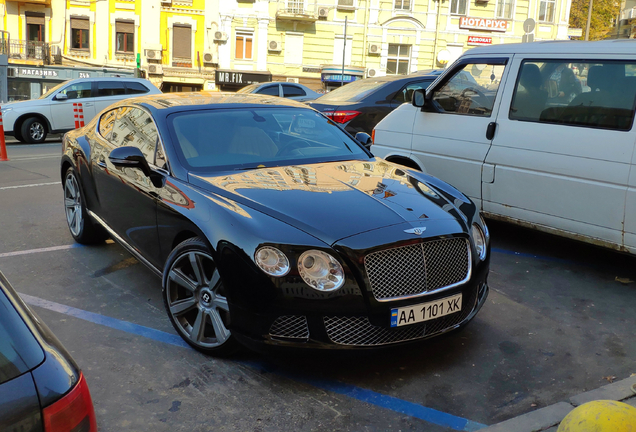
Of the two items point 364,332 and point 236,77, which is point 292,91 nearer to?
point 364,332

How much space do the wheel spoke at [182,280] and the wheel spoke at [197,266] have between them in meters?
0.06

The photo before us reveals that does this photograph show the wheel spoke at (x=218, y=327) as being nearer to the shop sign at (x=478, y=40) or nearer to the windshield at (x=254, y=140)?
the windshield at (x=254, y=140)

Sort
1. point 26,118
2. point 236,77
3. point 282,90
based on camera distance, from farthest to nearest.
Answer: point 236,77 < point 282,90 < point 26,118

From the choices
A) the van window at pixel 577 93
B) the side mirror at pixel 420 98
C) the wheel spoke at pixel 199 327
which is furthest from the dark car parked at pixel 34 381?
the side mirror at pixel 420 98

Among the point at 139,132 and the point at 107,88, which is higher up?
the point at 139,132

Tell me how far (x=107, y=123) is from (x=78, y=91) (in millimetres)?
12517

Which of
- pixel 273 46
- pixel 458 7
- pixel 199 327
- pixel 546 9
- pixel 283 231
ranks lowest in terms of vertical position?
pixel 199 327

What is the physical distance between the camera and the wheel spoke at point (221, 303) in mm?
3455

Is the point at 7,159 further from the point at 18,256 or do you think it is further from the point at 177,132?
the point at 177,132

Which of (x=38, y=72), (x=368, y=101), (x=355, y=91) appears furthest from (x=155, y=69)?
(x=368, y=101)

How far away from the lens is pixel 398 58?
3766 cm

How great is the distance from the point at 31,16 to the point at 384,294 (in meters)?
35.9

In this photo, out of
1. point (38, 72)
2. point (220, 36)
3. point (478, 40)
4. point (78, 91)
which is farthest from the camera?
point (478, 40)

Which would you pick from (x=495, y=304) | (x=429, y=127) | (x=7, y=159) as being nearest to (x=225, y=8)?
(x=7, y=159)
